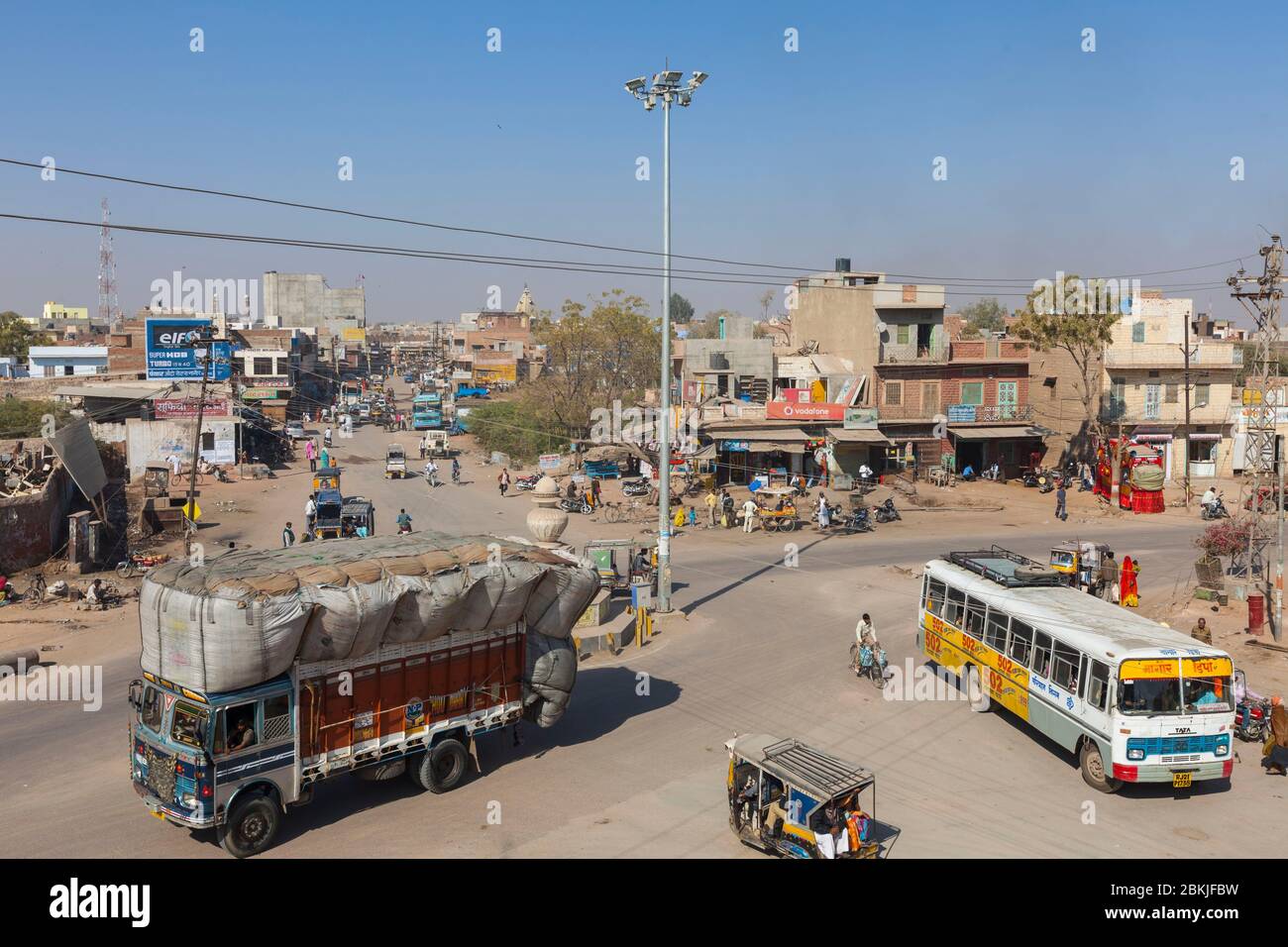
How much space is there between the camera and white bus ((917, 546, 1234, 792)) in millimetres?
13078

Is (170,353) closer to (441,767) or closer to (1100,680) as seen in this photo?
(441,767)

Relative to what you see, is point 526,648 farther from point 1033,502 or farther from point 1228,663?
point 1033,502

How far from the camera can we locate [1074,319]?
42.6 meters

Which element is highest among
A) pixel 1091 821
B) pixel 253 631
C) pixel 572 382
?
pixel 572 382

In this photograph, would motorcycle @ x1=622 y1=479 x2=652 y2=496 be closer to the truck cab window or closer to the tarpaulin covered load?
the tarpaulin covered load

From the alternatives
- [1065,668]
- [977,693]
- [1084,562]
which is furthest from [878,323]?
[1065,668]

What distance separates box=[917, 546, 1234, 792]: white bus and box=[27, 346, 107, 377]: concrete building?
8159 cm

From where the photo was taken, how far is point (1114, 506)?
131 ft

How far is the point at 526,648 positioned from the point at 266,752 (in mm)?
3954

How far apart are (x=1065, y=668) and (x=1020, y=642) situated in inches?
53.7

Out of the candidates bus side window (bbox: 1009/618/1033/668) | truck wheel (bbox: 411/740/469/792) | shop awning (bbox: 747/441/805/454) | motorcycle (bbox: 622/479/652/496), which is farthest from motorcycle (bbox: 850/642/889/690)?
shop awning (bbox: 747/441/805/454)

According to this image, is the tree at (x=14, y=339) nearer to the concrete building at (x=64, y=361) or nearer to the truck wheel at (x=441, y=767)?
the concrete building at (x=64, y=361)

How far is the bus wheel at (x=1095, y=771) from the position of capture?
534 inches

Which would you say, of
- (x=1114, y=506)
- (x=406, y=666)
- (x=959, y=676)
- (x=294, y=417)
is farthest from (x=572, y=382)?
(x=406, y=666)
